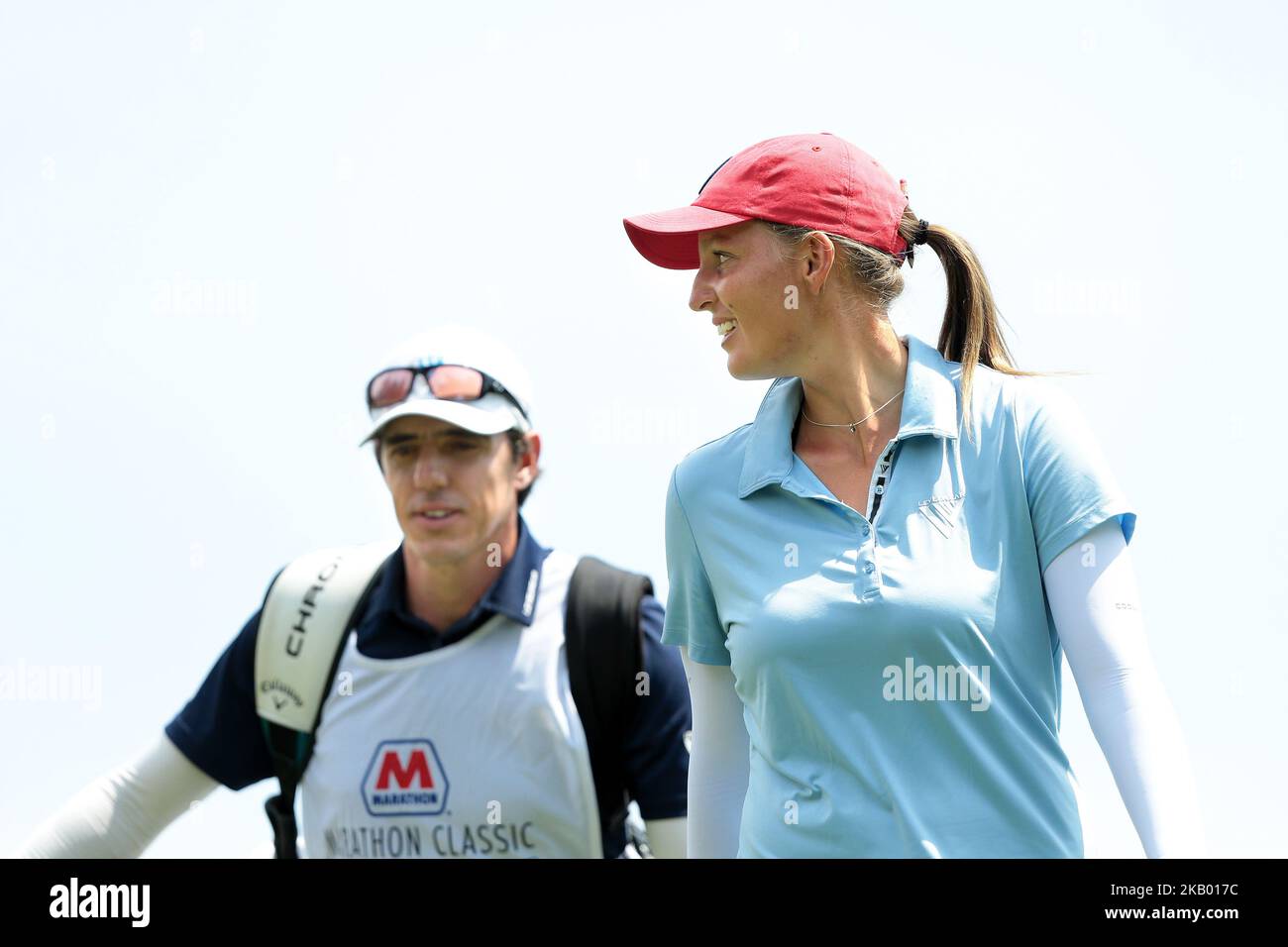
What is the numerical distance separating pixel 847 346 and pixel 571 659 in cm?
179

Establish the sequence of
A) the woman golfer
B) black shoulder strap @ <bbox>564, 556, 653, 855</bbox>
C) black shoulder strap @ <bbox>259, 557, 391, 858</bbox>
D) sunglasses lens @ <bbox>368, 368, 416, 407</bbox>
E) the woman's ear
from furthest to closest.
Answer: sunglasses lens @ <bbox>368, 368, 416, 407</bbox>
black shoulder strap @ <bbox>259, 557, 391, 858</bbox>
black shoulder strap @ <bbox>564, 556, 653, 855</bbox>
the woman's ear
the woman golfer

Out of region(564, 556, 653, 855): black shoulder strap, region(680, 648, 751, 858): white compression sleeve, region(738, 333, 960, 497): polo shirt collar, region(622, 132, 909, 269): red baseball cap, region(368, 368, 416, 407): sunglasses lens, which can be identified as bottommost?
region(680, 648, 751, 858): white compression sleeve

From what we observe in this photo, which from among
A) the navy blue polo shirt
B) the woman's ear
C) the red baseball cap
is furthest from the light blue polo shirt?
the navy blue polo shirt

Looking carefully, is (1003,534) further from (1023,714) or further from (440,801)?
(440,801)

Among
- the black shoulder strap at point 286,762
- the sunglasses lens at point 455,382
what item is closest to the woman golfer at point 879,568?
the black shoulder strap at point 286,762

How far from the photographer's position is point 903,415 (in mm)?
3057

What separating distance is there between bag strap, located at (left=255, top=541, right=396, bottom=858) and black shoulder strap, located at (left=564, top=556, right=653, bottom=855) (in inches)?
29.9

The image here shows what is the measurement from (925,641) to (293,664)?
8.56 ft

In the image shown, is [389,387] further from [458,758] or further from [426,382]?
[458,758]

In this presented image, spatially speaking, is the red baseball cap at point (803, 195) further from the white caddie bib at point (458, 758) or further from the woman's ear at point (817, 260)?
the white caddie bib at point (458, 758)

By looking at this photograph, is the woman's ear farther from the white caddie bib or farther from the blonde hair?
the white caddie bib

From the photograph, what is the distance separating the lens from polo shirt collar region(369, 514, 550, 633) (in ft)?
16.1

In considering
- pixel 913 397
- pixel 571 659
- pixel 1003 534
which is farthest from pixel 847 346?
pixel 571 659

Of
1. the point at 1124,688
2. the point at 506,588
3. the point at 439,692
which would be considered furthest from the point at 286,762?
the point at 1124,688
